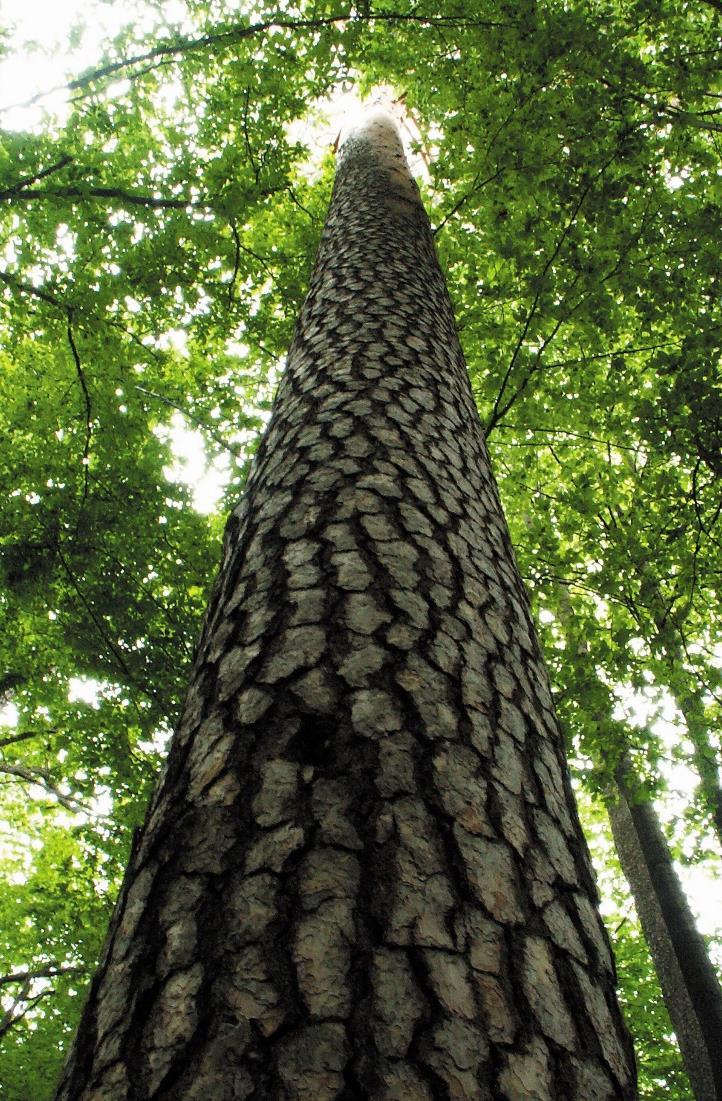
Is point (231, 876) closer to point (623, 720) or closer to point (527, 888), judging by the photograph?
point (527, 888)

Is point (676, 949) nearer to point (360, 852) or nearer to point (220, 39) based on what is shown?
point (360, 852)

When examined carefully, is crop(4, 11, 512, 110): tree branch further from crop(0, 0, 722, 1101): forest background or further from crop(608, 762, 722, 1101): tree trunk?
crop(608, 762, 722, 1101): tree trunk

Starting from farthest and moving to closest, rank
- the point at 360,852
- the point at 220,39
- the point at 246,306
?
the point at 246,306 → the point at 220,39 → the point at 360,852

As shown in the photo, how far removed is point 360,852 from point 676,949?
22.8 feet

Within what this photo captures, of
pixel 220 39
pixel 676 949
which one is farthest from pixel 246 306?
pixel 676 949

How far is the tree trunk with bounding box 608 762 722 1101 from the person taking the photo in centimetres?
563

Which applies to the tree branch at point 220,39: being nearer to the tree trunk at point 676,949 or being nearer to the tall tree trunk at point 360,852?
the tall tree trunk at point 360,852

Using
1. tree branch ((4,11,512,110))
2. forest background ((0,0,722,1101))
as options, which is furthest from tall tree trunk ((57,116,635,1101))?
tree branch ((4,11,512,110))

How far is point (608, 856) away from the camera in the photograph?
1246cm

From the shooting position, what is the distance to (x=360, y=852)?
2.91ft

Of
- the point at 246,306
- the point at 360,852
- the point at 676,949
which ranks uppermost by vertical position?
the point at 246,306

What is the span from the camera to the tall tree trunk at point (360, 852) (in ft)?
2.39

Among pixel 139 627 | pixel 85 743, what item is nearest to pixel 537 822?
pixel 139 627

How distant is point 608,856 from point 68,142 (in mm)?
13853
